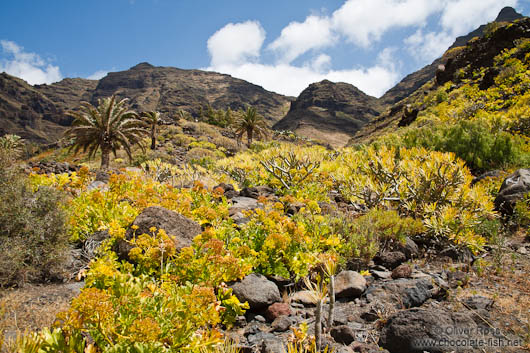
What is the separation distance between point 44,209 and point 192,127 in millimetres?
41709

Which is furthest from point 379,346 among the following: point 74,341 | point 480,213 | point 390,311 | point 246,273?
point 480,213

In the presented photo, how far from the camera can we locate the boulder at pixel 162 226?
11.6ft

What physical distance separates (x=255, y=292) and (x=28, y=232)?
9.17 feet

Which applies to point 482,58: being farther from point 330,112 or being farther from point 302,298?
point 330,112

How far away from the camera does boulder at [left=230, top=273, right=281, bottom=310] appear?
2.96 metres

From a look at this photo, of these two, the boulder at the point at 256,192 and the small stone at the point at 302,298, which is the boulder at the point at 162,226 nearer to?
the small stone at the point at 302,298

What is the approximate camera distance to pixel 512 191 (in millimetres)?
5492

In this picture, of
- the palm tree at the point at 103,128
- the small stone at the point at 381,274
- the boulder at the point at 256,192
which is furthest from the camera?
the palm tree at the point at 103,128

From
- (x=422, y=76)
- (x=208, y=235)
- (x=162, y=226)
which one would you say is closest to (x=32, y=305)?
(x=162, y=226)

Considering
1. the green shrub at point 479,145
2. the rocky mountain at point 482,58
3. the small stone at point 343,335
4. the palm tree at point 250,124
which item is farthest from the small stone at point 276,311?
the palm tree at point 250,124

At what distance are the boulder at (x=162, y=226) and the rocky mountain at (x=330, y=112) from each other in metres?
98.0

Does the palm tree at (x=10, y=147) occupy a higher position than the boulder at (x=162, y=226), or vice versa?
the palm tree at (x=10, y=147)

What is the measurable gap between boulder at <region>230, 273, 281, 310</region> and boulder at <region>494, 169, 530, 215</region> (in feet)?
16.9

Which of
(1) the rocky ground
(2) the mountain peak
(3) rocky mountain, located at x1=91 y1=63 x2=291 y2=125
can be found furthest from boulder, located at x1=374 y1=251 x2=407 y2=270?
(2) the mountain peak
